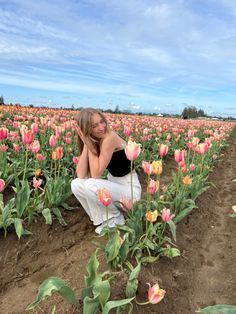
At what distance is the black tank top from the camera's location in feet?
14.7

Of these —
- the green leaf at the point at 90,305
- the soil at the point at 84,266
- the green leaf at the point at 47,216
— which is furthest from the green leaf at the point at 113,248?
the green leaf at the point at 47,216

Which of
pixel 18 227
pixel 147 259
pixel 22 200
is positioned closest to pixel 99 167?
pixel 22 200

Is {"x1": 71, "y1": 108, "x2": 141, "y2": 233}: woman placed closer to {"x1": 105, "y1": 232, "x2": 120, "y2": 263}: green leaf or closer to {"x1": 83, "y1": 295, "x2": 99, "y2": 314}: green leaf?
{"x1": 105, "y1": 232, "x2": 120, "y2": 263}: green leaf

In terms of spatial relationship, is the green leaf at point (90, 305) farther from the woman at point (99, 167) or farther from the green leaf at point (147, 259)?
the woman at point (99, 167)

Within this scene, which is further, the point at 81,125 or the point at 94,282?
the point at 81,125

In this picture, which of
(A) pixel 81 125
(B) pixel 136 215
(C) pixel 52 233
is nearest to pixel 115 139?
(A) pixel 81 125

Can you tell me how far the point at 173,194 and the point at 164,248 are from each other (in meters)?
1.69

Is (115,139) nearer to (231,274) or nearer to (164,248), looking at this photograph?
(164,248)

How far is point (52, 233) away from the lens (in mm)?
4340

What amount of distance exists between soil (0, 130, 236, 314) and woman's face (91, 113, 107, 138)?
1.24 m

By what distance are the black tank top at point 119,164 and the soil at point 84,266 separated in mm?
784

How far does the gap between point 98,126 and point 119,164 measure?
63cm

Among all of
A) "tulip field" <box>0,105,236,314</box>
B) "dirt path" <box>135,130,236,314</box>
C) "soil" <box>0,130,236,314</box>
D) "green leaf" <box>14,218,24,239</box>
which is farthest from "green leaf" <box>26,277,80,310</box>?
"green leaf" <box>14,218,24,239</box>

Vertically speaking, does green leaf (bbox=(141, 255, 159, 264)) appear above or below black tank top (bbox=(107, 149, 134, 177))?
below
